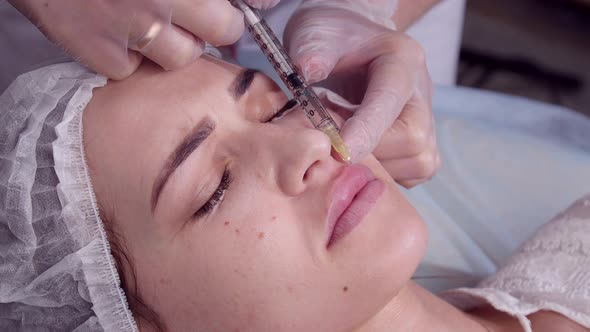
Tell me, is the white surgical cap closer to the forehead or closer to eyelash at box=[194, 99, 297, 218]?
the forehead

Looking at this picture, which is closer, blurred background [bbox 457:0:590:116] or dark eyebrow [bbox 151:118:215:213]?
dark eyebrow [bbox 151:118:215:213]

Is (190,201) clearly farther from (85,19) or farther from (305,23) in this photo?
(305,23)

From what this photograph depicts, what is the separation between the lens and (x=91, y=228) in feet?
3.26

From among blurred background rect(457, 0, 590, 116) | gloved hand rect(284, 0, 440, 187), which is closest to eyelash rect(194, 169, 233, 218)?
gloved hand rect(284, 0, 440, 187)

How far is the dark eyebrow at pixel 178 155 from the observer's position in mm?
979

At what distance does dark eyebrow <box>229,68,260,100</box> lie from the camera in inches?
41.2

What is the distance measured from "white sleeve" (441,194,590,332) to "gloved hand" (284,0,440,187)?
10.9 inches

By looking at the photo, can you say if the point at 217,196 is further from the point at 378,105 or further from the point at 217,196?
the point at 378,105

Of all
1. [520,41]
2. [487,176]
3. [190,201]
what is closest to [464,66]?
[520,41]

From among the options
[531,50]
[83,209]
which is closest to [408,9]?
[83,209]

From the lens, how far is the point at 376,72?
122 centimetres

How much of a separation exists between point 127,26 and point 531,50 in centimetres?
228

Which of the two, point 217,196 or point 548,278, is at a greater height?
point 217,196

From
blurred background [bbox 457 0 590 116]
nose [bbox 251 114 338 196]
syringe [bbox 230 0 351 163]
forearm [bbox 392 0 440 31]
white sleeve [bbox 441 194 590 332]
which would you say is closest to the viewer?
nose [bbox 251 114 338 196]
